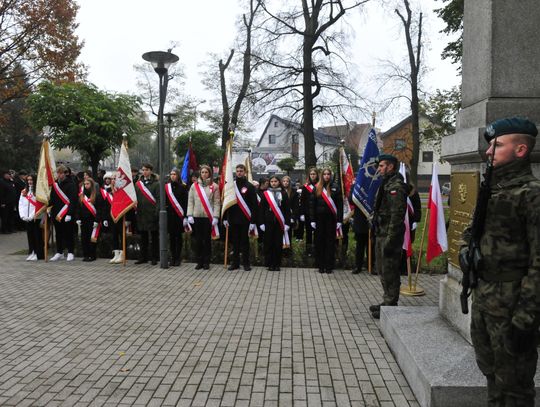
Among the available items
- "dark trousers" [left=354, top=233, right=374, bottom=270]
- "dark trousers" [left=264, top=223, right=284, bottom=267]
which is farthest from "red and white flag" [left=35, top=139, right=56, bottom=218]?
"dark trousers" [left=354, top=233, right=374, bottom=270]

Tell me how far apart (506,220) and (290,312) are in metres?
4.39

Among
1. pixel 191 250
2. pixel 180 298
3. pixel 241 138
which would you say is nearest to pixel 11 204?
pixel 191 250

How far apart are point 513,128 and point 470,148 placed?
171cm

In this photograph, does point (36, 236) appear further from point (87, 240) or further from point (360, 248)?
point (360, 248)

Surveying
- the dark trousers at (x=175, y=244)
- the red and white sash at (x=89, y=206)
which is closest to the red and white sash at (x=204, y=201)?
the dark trousers at (x=175, y=244)

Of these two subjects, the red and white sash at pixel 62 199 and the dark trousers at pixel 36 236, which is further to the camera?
the dark trousers at pixel 36 236

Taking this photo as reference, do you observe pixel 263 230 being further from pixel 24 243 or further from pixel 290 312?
pixel 24 243

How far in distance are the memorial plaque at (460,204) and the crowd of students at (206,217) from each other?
14.7 ft

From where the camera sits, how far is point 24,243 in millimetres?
14641

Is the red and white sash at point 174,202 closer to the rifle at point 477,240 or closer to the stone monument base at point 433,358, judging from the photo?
the stone monument base at point 433,358

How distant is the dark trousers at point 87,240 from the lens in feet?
37.4

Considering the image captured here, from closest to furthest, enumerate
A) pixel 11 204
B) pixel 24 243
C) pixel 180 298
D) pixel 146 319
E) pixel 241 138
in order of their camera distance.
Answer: pixel 146 319 → pixel 180 298 → pixel 24 243 → pixel 11 204 → pixel 241 138

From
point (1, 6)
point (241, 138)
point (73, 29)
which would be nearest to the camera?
point (1, 6)

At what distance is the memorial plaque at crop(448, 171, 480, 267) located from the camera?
181 inches
